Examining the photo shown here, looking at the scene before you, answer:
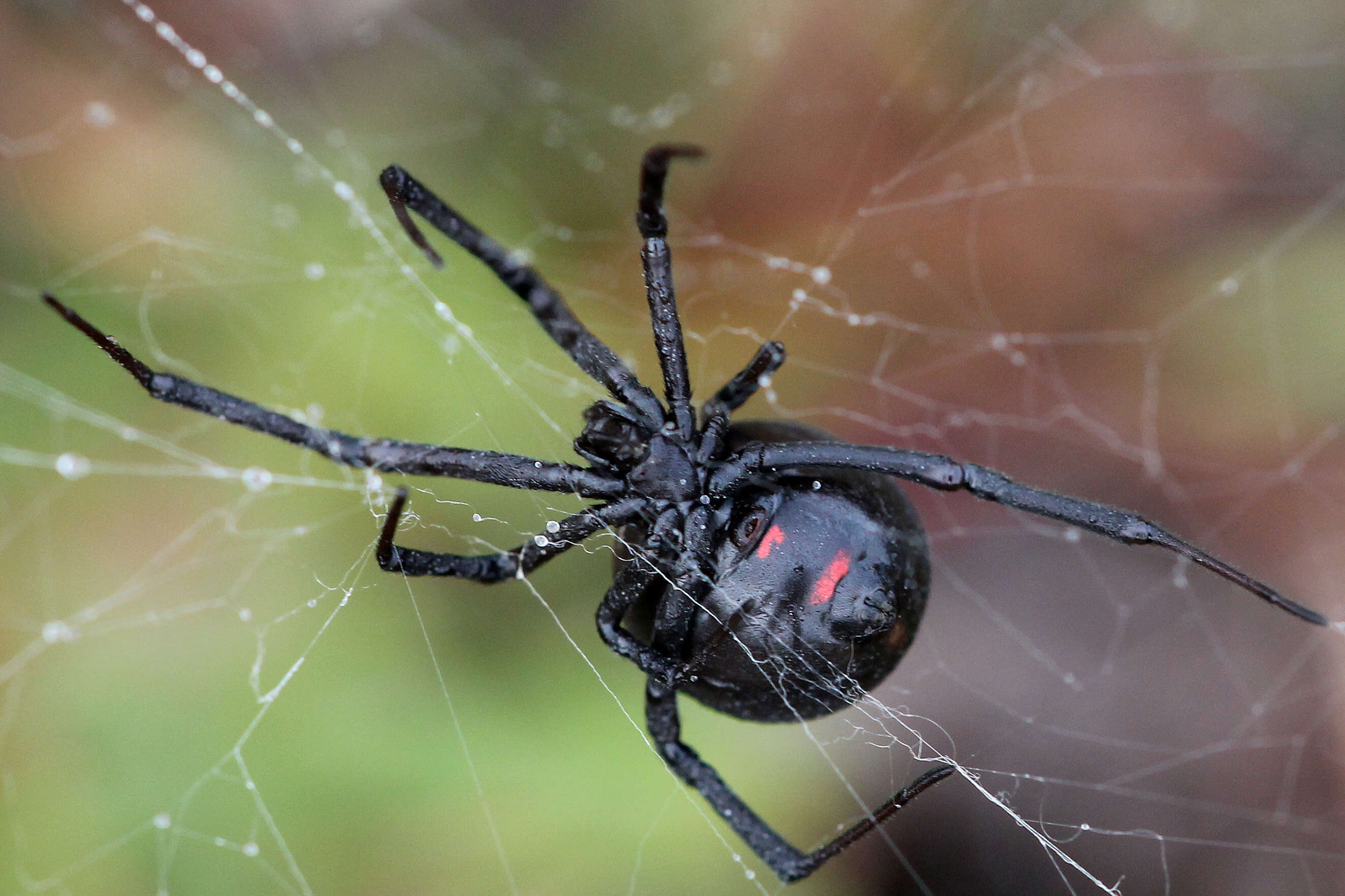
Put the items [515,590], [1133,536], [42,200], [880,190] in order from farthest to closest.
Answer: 1. [880,190]
2. [42,200]
3. [515,590]
4. [1133,536]

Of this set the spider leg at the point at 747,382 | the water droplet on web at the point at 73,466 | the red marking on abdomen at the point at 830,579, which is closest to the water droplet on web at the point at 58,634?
the water droplet on web at the point at 73,466

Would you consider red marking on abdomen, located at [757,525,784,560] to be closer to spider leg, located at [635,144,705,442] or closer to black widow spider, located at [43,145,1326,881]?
black widow spider, located at [43,145,1326,881]

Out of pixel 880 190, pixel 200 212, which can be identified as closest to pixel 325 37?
pixel 200 212

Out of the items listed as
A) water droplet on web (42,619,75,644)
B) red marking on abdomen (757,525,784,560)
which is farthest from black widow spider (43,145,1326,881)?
water droplet on web (42,619,75,644)

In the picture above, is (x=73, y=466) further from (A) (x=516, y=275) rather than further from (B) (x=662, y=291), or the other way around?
(B) (x=662, y=291)

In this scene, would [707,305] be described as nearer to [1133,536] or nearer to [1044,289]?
[1044,289]

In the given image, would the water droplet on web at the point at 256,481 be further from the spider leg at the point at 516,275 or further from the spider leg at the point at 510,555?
the spider leg at the point at 516,275

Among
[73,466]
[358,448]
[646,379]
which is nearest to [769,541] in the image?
[358,448]
